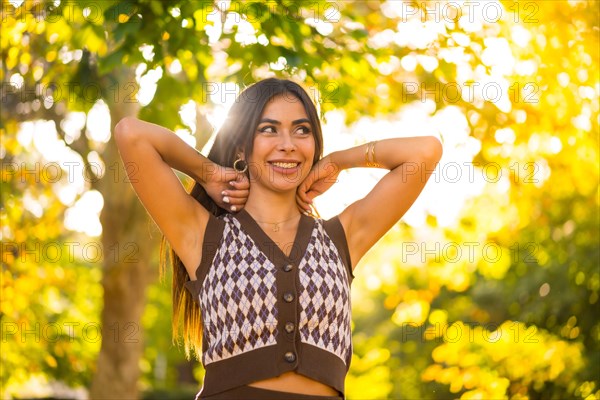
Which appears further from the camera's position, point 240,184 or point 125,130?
point 240,184

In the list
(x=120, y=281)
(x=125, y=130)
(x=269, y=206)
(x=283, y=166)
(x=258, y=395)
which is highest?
(x=125, y=130)

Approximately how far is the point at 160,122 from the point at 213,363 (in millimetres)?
2498

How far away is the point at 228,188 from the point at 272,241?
12.4 inches

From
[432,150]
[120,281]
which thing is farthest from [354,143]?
[432,150]

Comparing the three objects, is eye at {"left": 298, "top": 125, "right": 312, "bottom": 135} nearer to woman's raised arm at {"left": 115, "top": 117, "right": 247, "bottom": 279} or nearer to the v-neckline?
the v-neckline

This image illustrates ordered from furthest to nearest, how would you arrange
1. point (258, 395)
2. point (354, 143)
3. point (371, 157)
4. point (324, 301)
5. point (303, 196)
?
point (354, 143), point (371, 157), point (303, 196), point (324, 301), point (258, 395)

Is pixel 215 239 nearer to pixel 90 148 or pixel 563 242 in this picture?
pixel 90 148

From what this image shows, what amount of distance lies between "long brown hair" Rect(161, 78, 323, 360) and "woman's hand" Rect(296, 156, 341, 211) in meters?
0.06

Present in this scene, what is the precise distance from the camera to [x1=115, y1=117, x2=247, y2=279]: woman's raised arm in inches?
138

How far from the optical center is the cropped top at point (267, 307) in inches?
129

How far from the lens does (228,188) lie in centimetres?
370

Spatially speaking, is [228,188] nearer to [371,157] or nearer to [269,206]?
[269,206]

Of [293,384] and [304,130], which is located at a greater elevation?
[304,130]

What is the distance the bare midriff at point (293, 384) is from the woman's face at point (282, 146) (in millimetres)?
700
